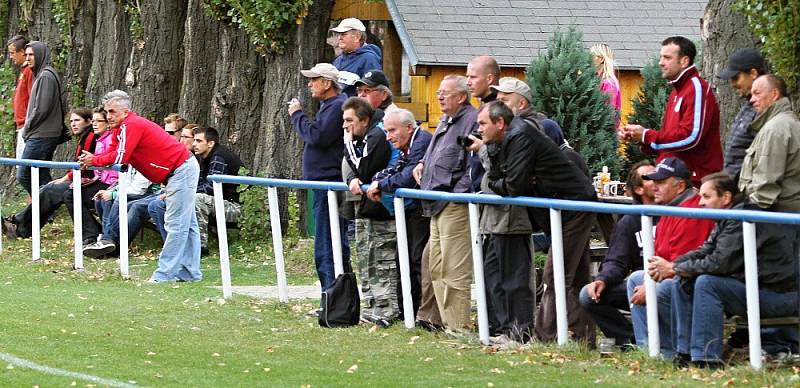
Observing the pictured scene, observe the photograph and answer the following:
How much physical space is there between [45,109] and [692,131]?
10696 millimetres

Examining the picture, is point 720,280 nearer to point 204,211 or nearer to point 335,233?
point 335,233

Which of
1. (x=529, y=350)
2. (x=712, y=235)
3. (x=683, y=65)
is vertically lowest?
(x=529, y=350)

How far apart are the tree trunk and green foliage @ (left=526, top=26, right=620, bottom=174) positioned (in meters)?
8.00

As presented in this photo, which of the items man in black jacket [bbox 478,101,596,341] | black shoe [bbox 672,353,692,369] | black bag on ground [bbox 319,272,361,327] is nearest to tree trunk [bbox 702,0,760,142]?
man in black jacket [bbox 478,101,596,341]

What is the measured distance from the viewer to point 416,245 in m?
12.2

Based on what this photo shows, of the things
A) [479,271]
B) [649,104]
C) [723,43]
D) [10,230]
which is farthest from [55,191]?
[723,43]

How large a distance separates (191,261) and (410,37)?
8.77m

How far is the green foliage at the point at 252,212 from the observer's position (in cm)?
1853

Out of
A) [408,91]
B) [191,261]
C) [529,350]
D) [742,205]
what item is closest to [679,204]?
[742,205]

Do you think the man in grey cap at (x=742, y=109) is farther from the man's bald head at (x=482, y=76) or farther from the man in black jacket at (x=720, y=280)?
the man's bald head at (x=482, y=76)

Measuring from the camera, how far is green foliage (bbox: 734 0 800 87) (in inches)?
451

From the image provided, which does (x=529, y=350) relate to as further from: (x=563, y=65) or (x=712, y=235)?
(x=563, y=65)

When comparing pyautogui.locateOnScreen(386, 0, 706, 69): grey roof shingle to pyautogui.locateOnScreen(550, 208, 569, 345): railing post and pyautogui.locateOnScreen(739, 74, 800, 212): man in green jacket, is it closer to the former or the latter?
pyautogui.locateOnScreen(550, 208, 569, 345): railing post

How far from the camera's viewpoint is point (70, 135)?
20.1 m
